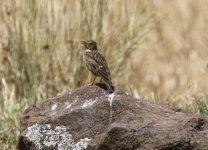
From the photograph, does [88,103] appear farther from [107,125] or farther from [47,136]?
[47,136]

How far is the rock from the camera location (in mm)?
5770

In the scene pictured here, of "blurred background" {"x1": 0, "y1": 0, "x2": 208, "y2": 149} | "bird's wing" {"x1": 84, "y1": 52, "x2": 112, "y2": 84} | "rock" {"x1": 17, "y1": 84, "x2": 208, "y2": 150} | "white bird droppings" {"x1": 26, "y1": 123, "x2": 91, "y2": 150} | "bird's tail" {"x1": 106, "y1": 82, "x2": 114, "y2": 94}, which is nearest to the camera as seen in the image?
"rock" {"x1": 17, "y1": 84, "x2": 208, "y2": 150}

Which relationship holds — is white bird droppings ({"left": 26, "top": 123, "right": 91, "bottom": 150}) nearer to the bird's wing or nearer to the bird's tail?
the bird's tail

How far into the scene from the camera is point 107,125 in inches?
234

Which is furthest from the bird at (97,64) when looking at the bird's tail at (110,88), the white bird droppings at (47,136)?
the white bird droppings at (47,136)

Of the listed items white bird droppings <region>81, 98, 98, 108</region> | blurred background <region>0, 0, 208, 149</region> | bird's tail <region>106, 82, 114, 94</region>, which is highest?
bird's tail <region>106, 82, 114, 94</region>

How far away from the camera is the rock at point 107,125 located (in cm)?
577

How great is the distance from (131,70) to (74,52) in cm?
121

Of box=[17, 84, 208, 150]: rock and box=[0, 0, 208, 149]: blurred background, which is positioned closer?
box=[17, 84, 208, 150]: rock

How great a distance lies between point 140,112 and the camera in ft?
19.7

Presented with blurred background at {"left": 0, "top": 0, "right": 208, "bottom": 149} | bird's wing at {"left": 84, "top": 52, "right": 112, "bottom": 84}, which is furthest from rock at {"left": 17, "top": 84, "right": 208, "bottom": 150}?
blurred background at {"left": 0, "top": 0, "right": 208, "bottom": 149}

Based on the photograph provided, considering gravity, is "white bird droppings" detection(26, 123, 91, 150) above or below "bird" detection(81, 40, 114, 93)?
below

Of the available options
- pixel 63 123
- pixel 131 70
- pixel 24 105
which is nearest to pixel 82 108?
pixel 63 123

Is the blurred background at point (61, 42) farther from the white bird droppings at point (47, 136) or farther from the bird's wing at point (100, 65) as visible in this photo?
the white bird droppings at point (47, 136)
